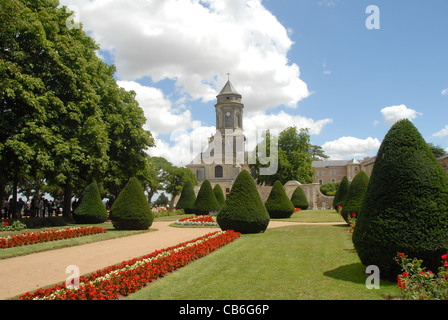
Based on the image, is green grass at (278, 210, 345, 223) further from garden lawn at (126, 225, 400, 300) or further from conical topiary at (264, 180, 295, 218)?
garden lawn at (126, 225, 400, 300)

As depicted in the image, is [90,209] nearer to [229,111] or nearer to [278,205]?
[278,205]

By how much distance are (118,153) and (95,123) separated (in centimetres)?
519

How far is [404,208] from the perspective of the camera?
580cm

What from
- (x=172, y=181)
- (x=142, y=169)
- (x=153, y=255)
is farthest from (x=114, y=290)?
(x=172, y=181)

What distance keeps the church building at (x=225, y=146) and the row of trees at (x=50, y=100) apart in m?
42.9

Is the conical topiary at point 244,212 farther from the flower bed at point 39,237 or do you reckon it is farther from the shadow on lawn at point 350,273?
the shadow on lawn at point 350,273

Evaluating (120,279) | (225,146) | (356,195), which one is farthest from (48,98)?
(225,146)

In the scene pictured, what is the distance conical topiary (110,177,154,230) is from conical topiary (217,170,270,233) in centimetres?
433

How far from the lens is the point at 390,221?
579 cm

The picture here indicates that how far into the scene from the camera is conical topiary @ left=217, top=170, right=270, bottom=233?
1370 centimetres

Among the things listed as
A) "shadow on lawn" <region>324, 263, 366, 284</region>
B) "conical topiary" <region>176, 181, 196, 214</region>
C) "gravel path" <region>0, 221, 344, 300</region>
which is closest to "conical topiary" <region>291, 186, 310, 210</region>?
"conical topiary" <region>176, 181, 196, 214</region>

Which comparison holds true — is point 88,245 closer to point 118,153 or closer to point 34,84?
point 34,84

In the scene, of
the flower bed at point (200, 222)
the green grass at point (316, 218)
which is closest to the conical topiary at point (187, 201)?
the green grass at point (316, 218)

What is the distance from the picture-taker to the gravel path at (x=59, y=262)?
269 inches
